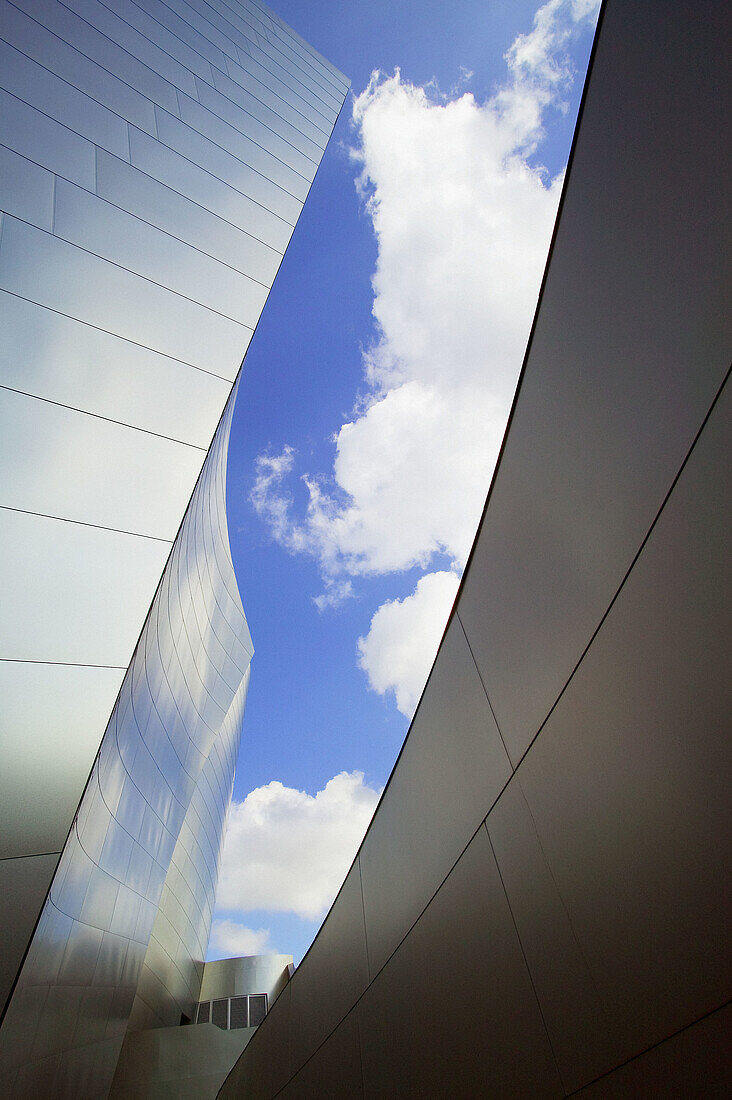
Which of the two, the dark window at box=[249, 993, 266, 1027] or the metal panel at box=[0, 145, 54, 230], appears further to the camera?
the dark window at box=[249, 993, 266, 1027]

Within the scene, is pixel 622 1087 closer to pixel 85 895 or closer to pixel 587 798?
pixel 587 798

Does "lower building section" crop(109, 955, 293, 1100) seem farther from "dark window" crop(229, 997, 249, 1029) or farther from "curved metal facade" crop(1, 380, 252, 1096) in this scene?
"dark window" crop(229, 997, 249, 1029)

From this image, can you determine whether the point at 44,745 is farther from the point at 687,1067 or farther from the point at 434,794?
the point at 687,1067

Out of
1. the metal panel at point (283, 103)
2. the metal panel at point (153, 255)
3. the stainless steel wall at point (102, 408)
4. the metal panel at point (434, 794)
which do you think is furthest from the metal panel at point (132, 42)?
the metal panel at point (434, 794)

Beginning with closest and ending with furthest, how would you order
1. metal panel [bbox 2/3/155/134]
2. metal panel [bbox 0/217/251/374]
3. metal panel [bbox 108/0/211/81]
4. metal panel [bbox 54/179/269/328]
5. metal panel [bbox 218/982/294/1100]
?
metal panel [bbox 0/217/251/374], metal panel [bbox 54/179/269/328], metal panel [bbox 2/3/155/134], metal panel [bbox 218/982/294/1100], metal panel [bbox 108/0/211/81]

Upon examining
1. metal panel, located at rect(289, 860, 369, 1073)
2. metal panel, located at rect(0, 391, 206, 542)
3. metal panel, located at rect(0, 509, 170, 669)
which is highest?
metal panel, located at rect(0, 391, 206, 542)

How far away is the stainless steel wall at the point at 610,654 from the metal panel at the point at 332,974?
2.27 metres

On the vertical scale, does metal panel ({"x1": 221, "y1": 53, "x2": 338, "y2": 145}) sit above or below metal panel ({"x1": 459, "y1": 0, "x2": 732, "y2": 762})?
above

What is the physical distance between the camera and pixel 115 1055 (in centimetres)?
1528

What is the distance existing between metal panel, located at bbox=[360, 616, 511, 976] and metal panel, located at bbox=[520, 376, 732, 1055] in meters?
1.10

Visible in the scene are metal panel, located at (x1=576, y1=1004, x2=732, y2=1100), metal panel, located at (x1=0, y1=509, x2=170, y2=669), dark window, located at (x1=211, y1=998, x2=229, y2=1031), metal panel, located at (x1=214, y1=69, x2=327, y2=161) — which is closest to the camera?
metal panel, located at (x1=576, y1=1004, x2=732, y2=1100)

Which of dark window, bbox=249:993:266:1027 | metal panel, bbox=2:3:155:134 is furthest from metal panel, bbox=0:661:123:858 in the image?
dark window, bbox=249:993:266:1027

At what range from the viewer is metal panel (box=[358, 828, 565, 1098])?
4117mm

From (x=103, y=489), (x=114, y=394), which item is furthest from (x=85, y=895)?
(x=114, y=394)
